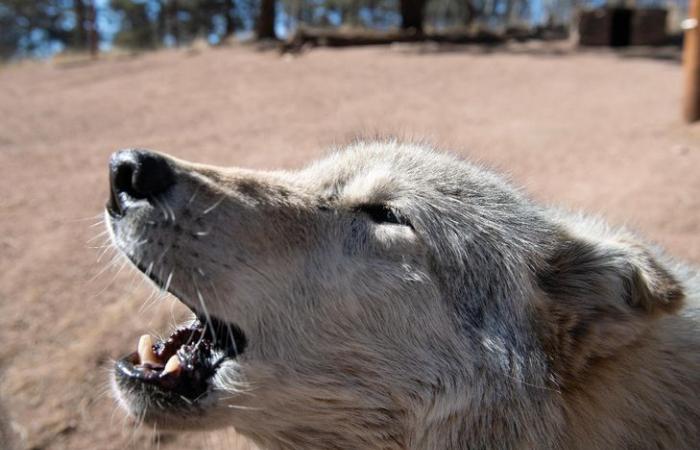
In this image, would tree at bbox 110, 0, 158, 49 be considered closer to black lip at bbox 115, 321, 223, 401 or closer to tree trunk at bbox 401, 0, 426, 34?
tree trunk at bbox 401, 0, 426, 34

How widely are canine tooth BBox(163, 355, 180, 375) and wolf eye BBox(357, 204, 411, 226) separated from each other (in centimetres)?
90

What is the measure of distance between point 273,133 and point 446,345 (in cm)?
732

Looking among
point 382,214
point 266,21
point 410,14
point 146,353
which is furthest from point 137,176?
point 410,14

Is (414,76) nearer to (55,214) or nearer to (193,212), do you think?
(55,214)

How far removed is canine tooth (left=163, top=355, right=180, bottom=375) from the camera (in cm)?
222

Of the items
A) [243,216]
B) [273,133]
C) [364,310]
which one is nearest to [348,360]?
[364,310]

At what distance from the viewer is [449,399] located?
7.54 feet

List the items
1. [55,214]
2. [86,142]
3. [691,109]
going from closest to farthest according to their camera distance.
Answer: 1. [55,214]
2. [691,109]
3. [86,142]

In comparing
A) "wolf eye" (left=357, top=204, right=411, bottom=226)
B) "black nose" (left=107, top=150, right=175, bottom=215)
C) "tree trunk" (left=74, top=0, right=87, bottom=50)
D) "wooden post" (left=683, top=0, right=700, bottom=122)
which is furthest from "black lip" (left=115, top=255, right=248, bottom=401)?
"tree trunk" (left=74, top=0, right=87, bottom=50)

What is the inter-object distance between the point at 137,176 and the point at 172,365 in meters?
0.69

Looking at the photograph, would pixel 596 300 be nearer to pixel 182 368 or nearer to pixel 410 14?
pixel 182 368

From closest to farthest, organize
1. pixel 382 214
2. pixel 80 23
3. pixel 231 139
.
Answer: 1. pixel 382 214
2. pixel 231 139
3. pixel 80 23

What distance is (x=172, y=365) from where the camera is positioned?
225cm

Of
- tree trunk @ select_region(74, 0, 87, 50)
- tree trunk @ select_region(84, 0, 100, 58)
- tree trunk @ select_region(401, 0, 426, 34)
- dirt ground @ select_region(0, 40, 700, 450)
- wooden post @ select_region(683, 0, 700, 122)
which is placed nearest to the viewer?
dirt ground @ select_region(0, 40, 700, 450)
